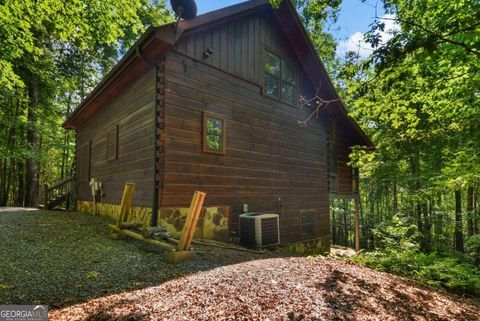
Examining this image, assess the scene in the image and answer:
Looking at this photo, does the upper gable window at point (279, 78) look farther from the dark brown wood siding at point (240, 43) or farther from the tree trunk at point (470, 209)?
the tree trunk at point (470, 209)

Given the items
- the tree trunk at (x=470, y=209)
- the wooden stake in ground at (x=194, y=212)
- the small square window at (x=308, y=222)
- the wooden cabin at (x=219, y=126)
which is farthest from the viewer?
the tree trunk at (x=470, y=209)

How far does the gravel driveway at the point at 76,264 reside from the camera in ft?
12.2

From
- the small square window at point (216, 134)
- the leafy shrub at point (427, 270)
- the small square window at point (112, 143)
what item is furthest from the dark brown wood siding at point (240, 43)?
the leafy shrub at point (427, 270)

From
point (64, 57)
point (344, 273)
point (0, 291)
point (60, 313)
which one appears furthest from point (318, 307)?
point (64, 57)

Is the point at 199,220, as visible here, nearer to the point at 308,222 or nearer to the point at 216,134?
the point at 216,134

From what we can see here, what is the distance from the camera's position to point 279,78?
10.9 meters

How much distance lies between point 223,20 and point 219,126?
10.7ft

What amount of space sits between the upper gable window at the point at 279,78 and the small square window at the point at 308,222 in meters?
4.76

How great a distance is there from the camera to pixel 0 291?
140 inches

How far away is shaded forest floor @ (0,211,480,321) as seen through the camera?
3127 mm

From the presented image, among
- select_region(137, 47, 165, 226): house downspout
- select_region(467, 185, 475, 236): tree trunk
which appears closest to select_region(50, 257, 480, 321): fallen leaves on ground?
select_region(137, 47, 165, 226): house downspout

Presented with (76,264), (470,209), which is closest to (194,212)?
(76,264)

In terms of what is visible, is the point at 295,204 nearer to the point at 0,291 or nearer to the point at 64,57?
the point at 0,291

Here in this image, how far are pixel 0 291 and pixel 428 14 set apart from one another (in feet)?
34.2
